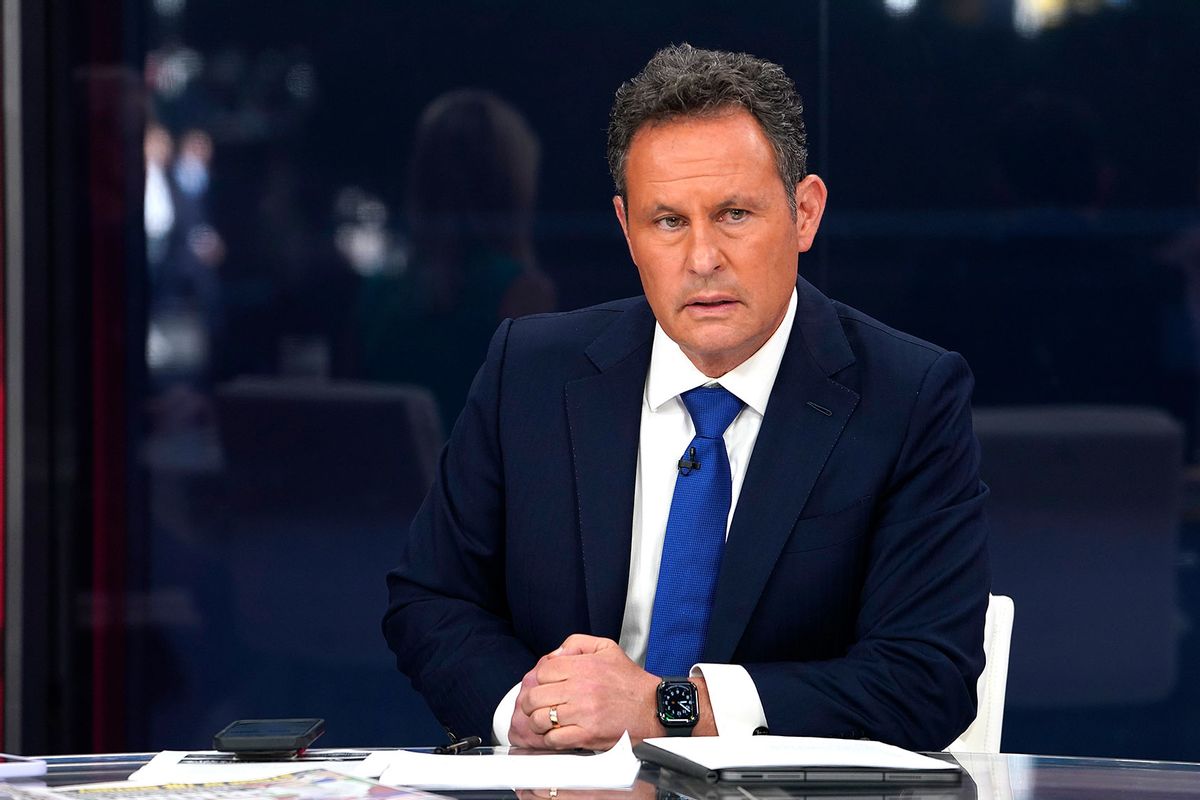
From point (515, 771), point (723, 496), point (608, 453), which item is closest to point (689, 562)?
Answer: point (723, 496)

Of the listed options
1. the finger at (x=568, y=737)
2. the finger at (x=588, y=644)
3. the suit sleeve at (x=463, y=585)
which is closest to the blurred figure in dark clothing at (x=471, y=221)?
the suit sleeve at (x=463, y=585)

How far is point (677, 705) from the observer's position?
182 centimetres

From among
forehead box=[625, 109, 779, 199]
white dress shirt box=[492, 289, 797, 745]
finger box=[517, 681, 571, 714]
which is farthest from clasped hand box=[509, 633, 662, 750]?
forehead box=[625, 109, 779, 199]

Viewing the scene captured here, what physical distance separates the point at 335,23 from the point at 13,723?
6.34 feet

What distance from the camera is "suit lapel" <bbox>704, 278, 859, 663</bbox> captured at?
2.02 meters

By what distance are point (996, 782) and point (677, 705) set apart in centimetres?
43

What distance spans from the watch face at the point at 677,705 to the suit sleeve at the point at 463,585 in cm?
26

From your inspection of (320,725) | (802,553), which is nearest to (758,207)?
(802,553)

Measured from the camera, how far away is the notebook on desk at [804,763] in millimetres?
1470

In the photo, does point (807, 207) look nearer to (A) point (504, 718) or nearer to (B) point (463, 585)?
(B) point (463, 585)

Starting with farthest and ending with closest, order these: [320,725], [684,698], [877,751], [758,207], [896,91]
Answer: [896,91], [758,207], [684,698], [320,725], [877,751]

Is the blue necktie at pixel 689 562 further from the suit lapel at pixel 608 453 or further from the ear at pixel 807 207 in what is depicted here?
the ear at pixel 807 207

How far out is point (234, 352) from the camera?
3.62 meters

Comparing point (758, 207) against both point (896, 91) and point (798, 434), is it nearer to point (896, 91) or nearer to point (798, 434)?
point (798, 434)
